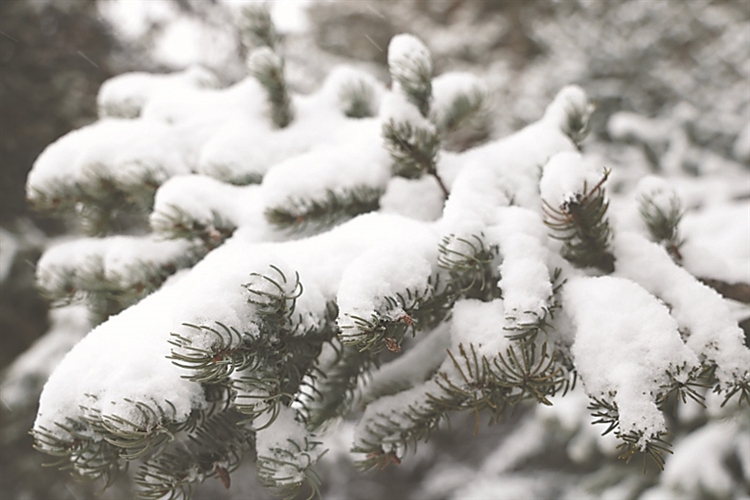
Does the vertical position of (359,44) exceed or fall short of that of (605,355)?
it falls short

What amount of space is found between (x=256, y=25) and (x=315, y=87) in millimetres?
2366

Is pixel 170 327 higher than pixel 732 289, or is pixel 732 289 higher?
pixel 170 327

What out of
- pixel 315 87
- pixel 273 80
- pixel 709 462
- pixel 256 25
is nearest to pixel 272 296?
pixel 273 80

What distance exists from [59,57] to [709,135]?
370 cm

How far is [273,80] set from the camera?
114 cm

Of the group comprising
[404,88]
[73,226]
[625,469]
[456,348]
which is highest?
[404,88]

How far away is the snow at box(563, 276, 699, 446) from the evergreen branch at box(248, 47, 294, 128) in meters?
0.83

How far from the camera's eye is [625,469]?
6.01 ft

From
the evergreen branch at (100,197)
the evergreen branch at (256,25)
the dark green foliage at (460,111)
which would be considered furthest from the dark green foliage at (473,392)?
the evergreen branch at (256,25)

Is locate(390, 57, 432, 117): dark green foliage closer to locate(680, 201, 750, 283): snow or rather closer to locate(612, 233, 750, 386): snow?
locate(612, 233, 750, 386): snow

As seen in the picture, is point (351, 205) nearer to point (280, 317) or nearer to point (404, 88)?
point (404, 88)

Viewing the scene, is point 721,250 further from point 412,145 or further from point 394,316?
point 394,316

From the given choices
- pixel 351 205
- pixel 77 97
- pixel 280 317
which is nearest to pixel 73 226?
pixel 77 97

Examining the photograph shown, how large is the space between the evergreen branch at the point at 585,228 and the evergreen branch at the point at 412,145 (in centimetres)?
Result: 24
